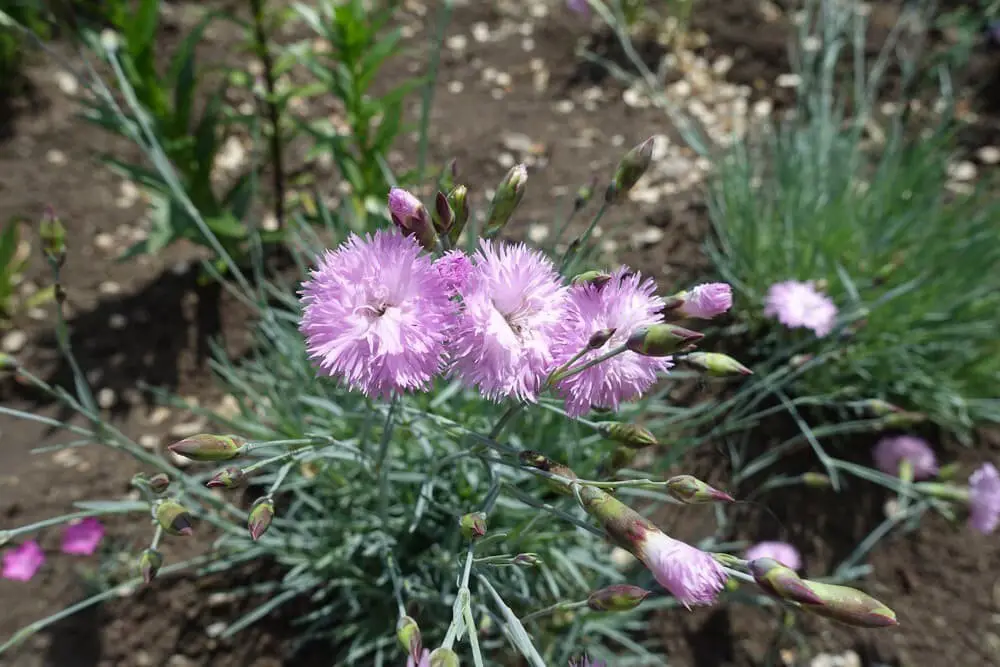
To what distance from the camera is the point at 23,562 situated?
5.47ft

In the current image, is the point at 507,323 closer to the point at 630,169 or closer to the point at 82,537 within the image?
the point at 630,169

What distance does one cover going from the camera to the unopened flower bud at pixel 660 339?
0.86 meters

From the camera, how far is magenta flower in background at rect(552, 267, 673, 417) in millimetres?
925

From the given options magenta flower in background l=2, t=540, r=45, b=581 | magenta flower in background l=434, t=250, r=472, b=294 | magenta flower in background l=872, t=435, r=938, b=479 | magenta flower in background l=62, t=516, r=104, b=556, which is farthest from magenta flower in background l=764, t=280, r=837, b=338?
magenta flower in background l=2, t=540, r=45, b=581

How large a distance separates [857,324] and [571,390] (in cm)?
130

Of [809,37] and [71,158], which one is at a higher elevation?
[809,37]

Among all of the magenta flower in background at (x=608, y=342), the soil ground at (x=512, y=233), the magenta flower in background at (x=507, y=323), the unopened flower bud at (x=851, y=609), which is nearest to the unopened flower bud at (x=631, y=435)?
the magenta flower in background at (x=608, y=342)

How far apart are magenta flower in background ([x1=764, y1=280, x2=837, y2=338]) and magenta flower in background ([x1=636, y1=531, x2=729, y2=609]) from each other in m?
0.98

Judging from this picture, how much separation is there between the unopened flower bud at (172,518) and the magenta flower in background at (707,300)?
754mm

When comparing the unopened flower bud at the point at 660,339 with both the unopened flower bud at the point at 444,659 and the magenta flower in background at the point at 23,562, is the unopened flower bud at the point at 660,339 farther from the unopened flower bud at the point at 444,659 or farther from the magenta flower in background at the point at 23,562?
the magenta flower in background at the point at 23,562

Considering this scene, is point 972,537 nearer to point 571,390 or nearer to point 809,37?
point 571,390

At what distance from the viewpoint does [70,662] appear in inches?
63.7

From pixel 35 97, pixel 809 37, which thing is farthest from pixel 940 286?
pixel 35 97

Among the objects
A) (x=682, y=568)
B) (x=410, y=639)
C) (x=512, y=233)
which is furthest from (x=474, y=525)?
(x=512, y=233)
